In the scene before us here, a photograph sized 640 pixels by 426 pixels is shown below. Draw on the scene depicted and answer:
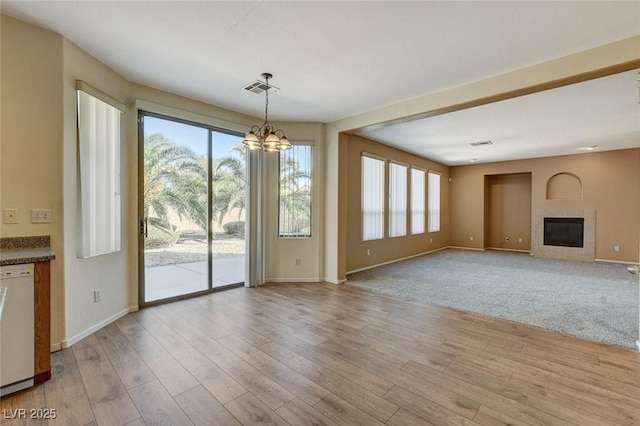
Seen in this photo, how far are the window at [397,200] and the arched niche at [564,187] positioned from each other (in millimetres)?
4288

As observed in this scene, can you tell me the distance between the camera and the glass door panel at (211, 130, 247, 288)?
14.7 feet

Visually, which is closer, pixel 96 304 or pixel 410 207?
pixel 96 304

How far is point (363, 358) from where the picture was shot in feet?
8.38

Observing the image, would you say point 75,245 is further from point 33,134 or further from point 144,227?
point 33,134

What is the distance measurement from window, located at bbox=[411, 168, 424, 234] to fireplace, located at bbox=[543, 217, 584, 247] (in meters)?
3.44

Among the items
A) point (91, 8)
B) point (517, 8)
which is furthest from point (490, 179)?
point (91, 8)

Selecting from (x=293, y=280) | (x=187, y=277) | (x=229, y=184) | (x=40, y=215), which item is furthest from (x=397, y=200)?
(x=40, y=215)

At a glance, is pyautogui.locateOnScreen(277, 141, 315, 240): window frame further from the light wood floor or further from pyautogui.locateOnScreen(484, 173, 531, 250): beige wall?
pyautogui.locateOnScreen(484, 173, 531, 250): beige wall

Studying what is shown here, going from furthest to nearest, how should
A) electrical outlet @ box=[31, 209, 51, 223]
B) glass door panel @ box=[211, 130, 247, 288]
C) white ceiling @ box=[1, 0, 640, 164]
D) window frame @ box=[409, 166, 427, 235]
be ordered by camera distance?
window frame @ box=[409, 166, 427, 235]
glass door panel @ box=[211, 130, 247, 288]
electrical outlet @ box=[31, 209, 51, 223]
white ceiling @ box=[1, 0, 640, 164]

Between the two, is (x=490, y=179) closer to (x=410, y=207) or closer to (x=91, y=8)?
(x=410, y=207)

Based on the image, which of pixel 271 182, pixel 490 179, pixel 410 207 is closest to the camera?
pixel 271 182

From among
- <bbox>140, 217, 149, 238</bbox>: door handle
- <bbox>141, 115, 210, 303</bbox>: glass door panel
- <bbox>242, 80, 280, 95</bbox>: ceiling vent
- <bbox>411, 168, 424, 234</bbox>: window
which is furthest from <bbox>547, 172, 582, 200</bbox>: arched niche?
<bbox>140, 217, 149, 238</bbox>: door handle

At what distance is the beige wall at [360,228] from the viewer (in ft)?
19.2

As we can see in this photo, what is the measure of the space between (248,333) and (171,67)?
3079mm
